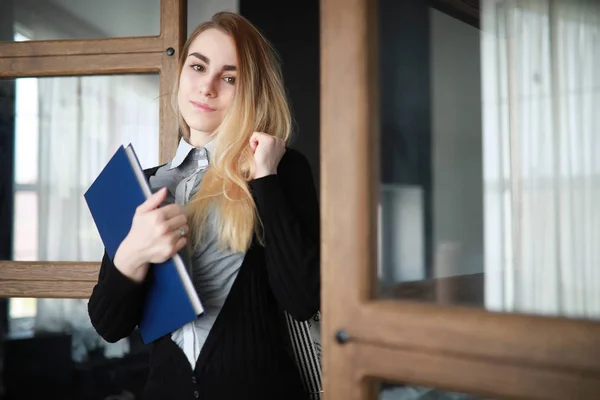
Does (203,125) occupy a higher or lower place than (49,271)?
higher

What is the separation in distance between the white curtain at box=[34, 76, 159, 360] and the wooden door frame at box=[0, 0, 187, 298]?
0.06m

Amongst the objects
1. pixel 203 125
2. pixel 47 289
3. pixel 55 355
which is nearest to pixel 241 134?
pixel 203 125

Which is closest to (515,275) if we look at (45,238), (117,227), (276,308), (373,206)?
(373,206)

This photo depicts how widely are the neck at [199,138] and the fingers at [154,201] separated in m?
0.26

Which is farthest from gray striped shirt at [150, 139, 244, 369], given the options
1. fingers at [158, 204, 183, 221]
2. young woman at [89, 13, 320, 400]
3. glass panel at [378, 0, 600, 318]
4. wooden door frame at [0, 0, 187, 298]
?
wooden door frame at [0, 0, 187, 298]

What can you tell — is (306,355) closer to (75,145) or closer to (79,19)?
(75,145)

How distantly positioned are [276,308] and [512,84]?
2.09ft

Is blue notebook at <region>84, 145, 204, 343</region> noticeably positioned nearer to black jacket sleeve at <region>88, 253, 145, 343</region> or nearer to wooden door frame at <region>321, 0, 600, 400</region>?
black jacket sleeve at <region>88, 253, 145, 343</region>

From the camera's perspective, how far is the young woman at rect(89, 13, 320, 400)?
1.19 metres

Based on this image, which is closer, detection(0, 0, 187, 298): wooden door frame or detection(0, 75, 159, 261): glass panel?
detection(0, 0, 187, 298): wooden door frame

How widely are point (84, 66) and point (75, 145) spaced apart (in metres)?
0.26

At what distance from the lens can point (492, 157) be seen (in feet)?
3.16

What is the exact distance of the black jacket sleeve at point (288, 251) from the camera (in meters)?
1.18

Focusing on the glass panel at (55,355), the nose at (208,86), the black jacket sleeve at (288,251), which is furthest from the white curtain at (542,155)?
the glass panel at (55,355)
